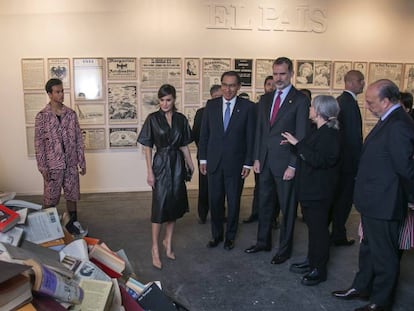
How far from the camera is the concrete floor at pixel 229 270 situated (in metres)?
2.69

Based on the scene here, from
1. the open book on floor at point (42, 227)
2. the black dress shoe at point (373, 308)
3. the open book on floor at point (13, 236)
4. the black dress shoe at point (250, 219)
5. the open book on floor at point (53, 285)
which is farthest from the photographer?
the black dress shoe at point (250, 219)

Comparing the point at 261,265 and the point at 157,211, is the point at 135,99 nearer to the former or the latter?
the point at 157,211

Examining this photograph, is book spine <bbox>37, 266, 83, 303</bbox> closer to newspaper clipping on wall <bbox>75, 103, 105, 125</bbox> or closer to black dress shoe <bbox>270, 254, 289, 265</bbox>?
black dress shoe <bbox>270, 254, 289, 265</bbox>

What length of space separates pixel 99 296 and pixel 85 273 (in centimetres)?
24

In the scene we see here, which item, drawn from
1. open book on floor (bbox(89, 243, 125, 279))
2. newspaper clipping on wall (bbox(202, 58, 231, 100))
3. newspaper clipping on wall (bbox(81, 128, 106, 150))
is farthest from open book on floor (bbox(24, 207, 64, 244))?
newspaper clipping on wall (bbox(202, 58, 231, 100))

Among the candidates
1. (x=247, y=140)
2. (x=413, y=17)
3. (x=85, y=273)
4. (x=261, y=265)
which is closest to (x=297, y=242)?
(x=261, y=265)

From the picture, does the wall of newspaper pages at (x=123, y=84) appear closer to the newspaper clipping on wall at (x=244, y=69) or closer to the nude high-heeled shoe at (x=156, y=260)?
the newspaper clipping on wall at (x=244, y=69)

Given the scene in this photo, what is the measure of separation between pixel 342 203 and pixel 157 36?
3.37m

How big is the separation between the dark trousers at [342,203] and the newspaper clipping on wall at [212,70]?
2605 millimetres

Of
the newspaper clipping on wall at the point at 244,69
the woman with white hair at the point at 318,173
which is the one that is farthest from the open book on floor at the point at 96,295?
the newspaper clipping on wall at the point at 244,69

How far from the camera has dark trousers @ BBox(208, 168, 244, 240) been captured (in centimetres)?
350

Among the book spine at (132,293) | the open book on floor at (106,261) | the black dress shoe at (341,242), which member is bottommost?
the black dress shoe at (341,242)

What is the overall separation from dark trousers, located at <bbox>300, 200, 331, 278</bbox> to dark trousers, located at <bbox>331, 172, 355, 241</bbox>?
0.90 m

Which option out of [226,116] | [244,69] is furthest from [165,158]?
[244,69]
